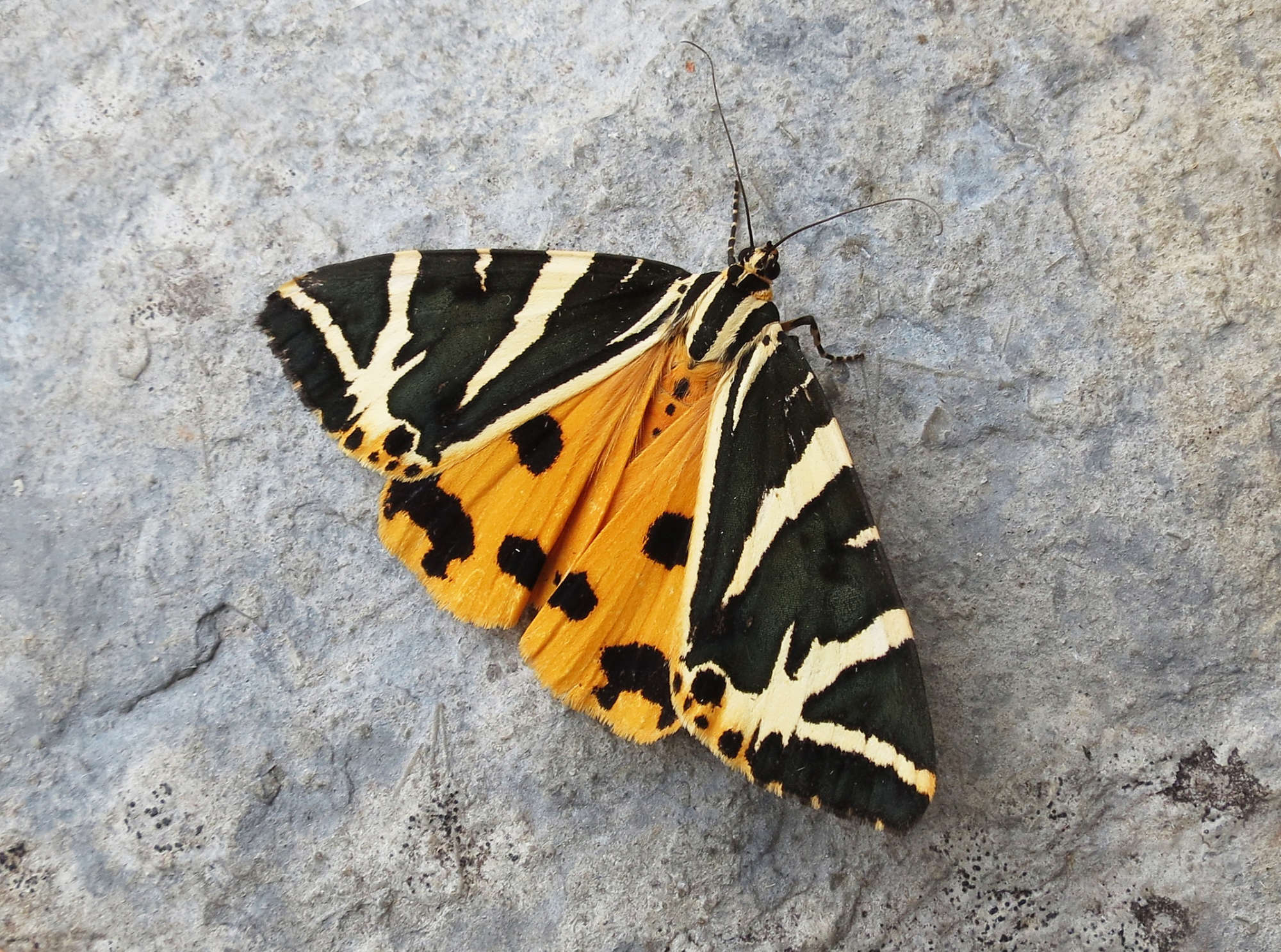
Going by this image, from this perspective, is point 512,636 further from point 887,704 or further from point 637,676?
point 887,704

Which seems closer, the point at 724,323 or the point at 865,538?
the point at 865,538

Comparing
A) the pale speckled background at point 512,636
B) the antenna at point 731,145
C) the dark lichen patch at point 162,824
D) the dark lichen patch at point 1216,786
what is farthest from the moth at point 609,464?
the dark lichen patch at point 1216,786

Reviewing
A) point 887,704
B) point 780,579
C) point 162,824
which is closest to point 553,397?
point 780,579

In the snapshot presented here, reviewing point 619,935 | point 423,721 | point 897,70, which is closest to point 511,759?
point 423,721

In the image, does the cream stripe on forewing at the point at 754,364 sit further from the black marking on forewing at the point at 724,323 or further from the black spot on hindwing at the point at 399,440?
the black spot on hindwing at the point at 399,440

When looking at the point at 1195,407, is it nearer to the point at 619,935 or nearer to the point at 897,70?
the point at 897,70
